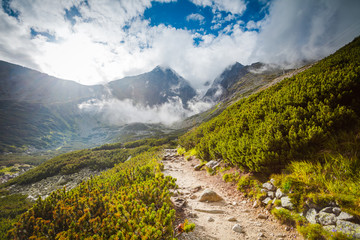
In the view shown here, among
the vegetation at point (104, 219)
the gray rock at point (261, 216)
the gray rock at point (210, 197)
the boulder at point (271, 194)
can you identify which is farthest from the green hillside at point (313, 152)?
the vegetation at point (104, 219)

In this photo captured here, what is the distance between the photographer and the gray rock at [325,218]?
134 inches

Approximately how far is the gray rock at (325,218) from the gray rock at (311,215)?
8 cm

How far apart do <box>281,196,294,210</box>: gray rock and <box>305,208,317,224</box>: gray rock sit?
0.40 metres

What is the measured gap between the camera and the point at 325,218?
11.5 ft

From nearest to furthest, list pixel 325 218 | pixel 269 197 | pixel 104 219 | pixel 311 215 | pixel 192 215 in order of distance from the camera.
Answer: pixel 325 218 → pixel 311 215 → pixel 104 219 → pixel 269 197 → pixel 192 215

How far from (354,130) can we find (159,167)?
1265cm

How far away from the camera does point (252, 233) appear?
4184 mm

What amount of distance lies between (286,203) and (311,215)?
0.65m

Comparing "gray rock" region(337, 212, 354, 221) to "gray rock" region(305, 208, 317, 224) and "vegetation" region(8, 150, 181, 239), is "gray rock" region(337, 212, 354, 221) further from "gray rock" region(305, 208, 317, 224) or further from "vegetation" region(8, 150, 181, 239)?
"vegetation" region(8, 150, 181, 239)

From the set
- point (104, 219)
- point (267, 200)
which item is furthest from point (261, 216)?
point (104, 219)

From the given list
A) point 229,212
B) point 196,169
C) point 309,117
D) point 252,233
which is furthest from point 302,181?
point 196,169

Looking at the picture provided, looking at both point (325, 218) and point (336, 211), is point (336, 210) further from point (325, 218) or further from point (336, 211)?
point (325, 218)

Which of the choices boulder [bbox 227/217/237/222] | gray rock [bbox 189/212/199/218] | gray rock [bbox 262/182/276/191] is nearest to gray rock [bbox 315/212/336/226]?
gray rock [bbox 262/182/276/191]

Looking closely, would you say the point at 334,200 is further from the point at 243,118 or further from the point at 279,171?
the point at 243,118
